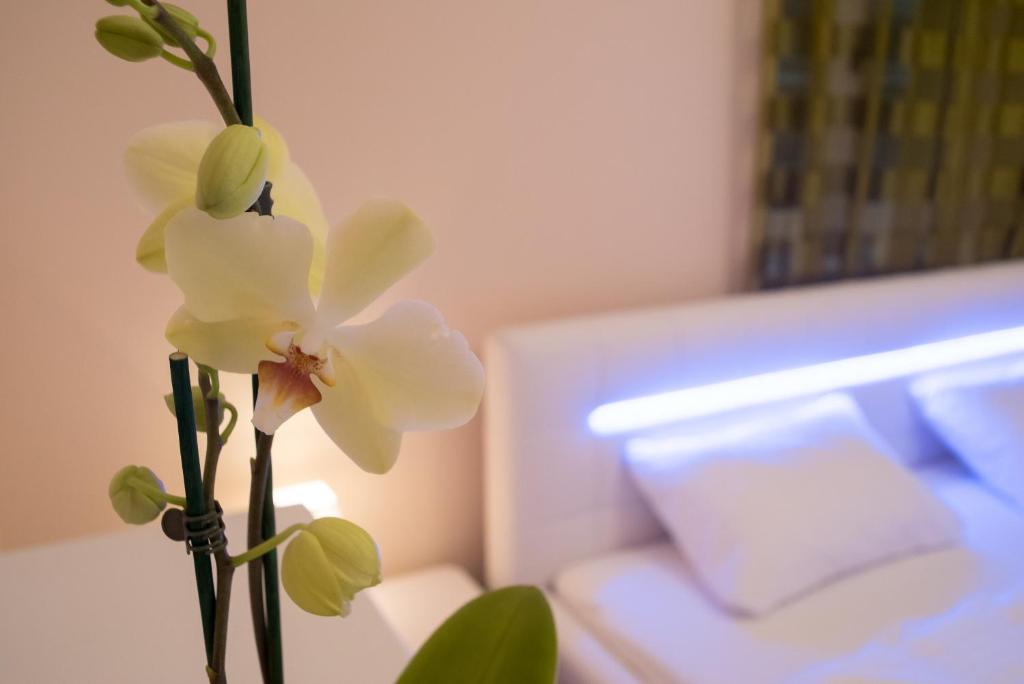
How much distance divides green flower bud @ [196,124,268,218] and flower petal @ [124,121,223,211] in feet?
0.21

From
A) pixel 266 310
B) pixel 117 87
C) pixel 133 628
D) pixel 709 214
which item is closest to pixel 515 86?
pixel 709 214

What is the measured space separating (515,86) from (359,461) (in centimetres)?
142

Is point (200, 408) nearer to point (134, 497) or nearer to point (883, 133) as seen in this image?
point (134, 497)

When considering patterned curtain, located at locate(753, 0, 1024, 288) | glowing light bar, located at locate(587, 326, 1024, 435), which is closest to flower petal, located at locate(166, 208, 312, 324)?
glowing light bar, located at locate(587, 326, 1024, 435)

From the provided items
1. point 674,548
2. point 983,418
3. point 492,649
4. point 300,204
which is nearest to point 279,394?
point 300,204

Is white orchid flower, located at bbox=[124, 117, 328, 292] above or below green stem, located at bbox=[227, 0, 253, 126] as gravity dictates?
below

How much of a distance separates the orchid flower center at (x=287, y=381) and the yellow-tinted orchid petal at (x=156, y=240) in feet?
0.24

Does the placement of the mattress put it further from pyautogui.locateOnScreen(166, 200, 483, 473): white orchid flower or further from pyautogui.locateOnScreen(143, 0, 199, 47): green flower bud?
pyautogui.locateOnScreen(143, 0, 199, 47): green flower bud

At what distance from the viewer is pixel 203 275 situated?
36 cm

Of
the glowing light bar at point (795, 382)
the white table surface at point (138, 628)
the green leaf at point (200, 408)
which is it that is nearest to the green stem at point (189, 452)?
the green leaf at point (200, 408)

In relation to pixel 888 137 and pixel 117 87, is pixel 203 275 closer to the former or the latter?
pixel 117 87

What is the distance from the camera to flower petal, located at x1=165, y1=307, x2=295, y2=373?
0.37m

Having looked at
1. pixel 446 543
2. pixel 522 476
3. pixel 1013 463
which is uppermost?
pixel 522 476

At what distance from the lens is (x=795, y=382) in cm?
200
